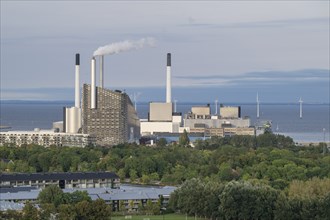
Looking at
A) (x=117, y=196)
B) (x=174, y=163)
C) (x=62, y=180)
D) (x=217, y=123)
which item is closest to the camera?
(x=117, y=196)

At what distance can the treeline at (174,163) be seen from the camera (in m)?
33.3

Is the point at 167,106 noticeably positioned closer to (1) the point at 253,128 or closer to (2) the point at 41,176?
(1) the point at 253,128

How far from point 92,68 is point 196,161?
65.0 ft

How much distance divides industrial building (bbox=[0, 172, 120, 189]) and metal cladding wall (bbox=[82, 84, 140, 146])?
68.8 feet

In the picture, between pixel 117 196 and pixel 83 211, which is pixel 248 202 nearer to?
pixel 83 211

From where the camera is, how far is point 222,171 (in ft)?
109

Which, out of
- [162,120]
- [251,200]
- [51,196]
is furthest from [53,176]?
[162,120]

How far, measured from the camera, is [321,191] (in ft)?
88.4

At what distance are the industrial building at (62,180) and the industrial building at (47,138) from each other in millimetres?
19021

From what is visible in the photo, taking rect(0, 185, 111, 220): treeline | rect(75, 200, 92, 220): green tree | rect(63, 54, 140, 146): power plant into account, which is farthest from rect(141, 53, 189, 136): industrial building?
rect(75, 200, 92, 220): green tree

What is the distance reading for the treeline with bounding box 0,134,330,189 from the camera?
109 feet

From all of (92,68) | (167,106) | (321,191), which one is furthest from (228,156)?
(167,106)

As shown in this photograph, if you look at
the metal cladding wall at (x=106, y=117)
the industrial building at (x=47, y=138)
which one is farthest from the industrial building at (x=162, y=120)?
the industrial building at (x=47, y=138)

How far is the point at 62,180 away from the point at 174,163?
640cm
